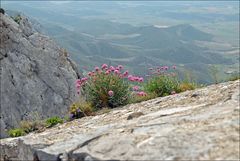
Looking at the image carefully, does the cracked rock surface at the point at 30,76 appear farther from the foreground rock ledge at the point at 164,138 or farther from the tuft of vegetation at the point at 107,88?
the foreground rock ledge at the point at 164,138

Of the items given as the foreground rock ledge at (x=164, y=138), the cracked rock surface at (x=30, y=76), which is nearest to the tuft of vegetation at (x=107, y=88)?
the foreground rock ledge at (x=164, y=138)

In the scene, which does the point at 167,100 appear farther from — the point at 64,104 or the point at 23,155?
the point at 64,104

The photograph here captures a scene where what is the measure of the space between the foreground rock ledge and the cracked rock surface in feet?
45.0

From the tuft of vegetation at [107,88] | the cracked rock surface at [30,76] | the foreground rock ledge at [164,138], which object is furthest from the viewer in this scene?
the cracked rock surface at [30,76]

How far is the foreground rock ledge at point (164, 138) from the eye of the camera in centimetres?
728

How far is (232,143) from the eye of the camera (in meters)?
7.31

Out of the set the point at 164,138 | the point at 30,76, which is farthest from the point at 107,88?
the point at 30,76

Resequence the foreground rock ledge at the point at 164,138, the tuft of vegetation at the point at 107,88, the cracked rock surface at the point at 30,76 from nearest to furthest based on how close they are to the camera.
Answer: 1. the foreground rock ledge at the point at 164,138
2. the tuft of vegetation at the point at 107,88
3. the cracked rock surface at the point at 30,76

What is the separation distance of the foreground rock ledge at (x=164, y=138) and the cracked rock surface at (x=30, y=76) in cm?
1371

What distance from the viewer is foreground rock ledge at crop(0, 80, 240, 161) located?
728cm

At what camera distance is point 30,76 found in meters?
26.4

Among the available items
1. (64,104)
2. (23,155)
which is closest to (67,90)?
(64,104)

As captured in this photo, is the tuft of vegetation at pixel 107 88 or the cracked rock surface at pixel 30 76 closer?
the tuft of vegetation at pixel 107 88

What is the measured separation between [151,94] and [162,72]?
1.51 meters
